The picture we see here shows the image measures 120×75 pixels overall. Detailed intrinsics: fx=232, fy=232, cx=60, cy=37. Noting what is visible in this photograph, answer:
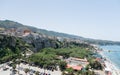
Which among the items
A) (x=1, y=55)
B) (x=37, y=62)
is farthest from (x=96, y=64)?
(x=1, y=55)

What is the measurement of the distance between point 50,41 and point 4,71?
A: 48036 mm

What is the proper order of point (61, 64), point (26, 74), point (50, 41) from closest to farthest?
point (26, 74) < point (61, 64) < point (50, 41)

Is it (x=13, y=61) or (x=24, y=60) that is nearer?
(x=13, y=61)

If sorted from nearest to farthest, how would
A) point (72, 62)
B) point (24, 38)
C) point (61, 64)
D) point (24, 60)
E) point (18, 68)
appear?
1. point (18, 68)
2. point (61, 64)
3. point (24, 60)
4. point (72, 62)
5. point (24, 38)

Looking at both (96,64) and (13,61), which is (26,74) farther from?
(96,64)

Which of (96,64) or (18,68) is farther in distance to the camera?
(96,64)

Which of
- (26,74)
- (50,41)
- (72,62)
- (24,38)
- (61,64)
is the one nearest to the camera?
(26,74)

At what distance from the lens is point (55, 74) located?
149ft

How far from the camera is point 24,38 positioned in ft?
270

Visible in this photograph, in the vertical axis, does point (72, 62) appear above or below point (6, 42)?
below

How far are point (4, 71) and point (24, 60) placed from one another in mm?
10170

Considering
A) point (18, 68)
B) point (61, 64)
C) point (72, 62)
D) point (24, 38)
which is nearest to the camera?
point (18, 68)

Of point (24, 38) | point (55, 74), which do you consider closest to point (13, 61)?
point (55, 74)

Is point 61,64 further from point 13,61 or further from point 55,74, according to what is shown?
point 13,61
